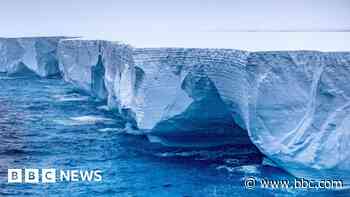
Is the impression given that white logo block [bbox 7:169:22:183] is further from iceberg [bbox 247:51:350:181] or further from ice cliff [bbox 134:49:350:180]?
iceberg [bbox 247:51:350:181]

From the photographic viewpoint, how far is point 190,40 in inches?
116

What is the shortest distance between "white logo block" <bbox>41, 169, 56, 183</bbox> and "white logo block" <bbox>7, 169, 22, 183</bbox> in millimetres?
99

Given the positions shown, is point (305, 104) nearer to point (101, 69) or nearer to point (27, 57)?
point (101, 69)

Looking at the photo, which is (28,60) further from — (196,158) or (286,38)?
(286,38)

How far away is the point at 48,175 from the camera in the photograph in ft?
9.24

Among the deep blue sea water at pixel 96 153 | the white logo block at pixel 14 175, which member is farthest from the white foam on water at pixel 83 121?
the white logo block at pixel 14 175

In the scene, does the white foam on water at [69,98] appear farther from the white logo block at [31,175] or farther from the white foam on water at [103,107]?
the white logo block at [31,175]

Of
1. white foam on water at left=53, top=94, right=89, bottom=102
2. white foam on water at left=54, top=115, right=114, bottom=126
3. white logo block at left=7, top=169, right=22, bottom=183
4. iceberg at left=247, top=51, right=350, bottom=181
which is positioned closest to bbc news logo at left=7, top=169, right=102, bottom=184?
white logo block at left=7, top=169, right=22, bottom=183

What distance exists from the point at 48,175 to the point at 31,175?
0.24 feet

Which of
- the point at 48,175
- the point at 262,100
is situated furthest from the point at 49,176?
the point at 262,100

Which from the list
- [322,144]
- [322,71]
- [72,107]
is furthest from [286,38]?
[72,107]

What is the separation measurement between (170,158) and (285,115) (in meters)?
0.55

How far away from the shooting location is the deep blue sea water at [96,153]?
283 cm

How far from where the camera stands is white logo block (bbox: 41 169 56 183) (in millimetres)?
2814
